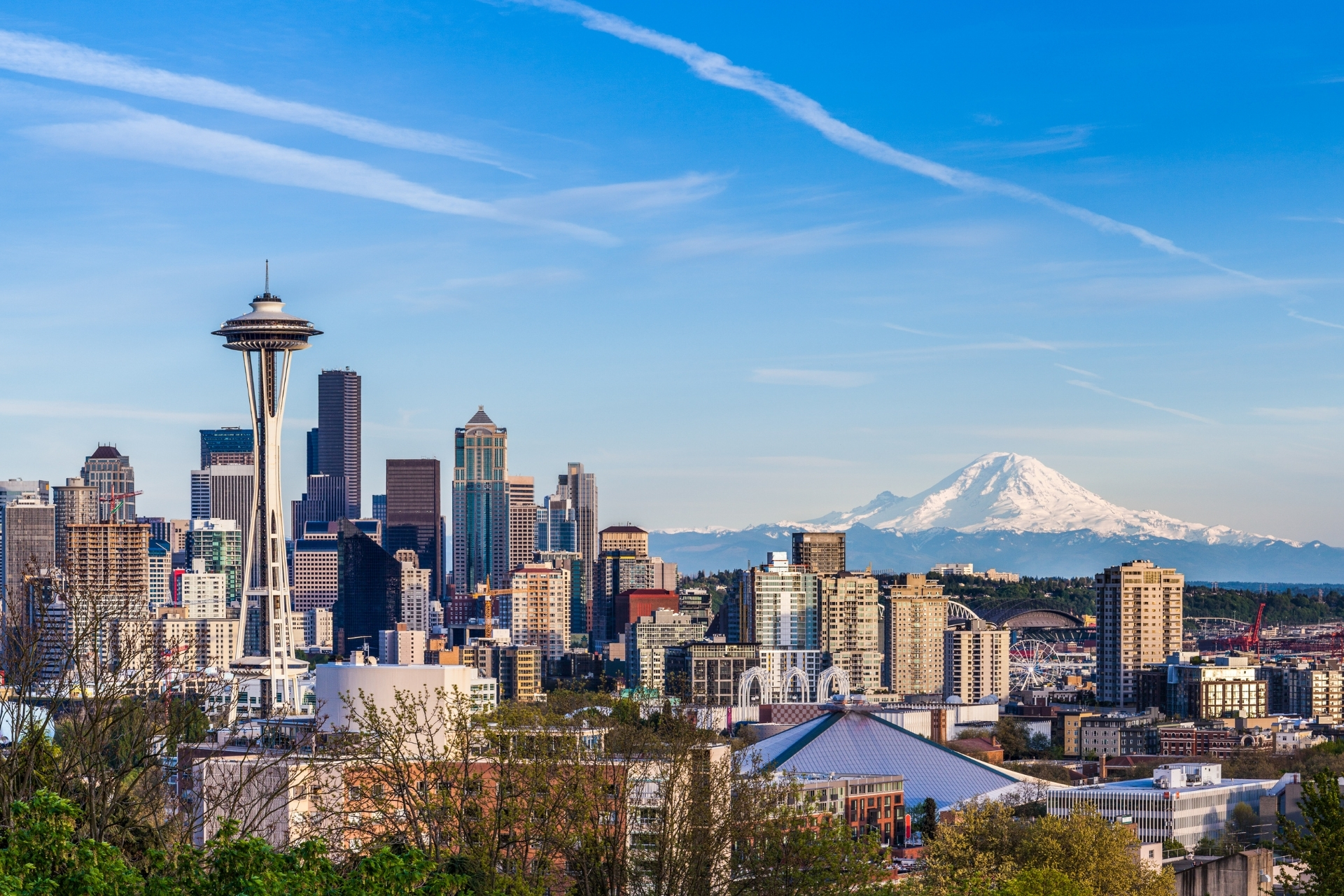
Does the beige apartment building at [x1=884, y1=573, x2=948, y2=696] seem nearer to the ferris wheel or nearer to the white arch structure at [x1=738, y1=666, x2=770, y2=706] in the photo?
the ferris wheel

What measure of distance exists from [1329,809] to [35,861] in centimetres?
1668

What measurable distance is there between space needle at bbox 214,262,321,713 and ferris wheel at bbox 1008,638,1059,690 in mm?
65354

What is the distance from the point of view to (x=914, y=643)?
150625mm

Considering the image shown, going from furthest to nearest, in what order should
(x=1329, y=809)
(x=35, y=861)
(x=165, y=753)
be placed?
1. (x=1329, y=809)
2. (x=165, y=753)
3. (x=35, y=861)

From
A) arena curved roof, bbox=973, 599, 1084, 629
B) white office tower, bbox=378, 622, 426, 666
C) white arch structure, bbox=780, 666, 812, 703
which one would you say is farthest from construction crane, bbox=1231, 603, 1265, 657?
white office tower, bbox=378, 622, 426, 666

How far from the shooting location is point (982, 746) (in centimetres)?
9712

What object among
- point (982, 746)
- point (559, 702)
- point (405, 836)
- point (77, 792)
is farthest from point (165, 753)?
point (982, 746)

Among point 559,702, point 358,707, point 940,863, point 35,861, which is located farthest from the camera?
point 940,863

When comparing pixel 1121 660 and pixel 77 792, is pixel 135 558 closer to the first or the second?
pixel 1121 660

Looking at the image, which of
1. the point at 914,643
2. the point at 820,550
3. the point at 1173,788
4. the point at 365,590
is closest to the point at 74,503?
the point at 365,590

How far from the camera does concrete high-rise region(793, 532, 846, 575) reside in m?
182

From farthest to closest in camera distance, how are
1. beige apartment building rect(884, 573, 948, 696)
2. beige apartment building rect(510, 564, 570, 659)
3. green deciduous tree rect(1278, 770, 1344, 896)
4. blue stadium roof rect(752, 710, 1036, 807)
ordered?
beige apartment building rect(510, 564, 570, 659) → beige apartment building rect(884, 573, 948, 696) → blue stadium roof rect(752, 710, 1036, 807) → green deciduous tree rect(1278, 770, 1344, 896)

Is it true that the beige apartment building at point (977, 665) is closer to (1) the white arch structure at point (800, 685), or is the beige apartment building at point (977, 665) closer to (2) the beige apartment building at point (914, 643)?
(2) the beige apartment building at point (914, 643)

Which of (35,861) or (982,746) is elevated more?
(35,861)
